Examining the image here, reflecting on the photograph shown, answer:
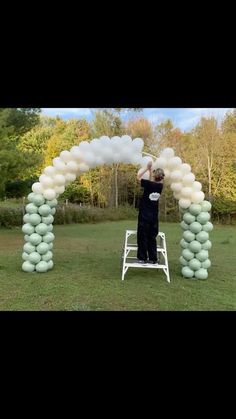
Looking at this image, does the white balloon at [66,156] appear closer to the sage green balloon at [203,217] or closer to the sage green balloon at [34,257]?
the sage green balloon at [34,257]

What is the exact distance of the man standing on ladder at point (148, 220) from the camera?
7371 mm

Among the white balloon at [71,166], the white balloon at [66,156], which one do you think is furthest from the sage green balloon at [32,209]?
the white balloon at [66,156]

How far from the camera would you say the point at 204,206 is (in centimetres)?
765

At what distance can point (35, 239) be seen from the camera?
7652 millimetres

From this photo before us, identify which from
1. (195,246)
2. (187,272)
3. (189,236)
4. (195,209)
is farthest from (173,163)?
(187,272)

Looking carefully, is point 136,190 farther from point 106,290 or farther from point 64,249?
point 106,290

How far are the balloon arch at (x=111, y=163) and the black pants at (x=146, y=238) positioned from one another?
23.1 inches

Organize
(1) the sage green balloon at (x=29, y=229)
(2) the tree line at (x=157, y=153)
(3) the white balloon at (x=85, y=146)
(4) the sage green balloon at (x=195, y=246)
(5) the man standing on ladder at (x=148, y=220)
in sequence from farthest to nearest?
(2) the tree line at (x=157, y=153) → (1) the sage green balloon at (x=29, y=229) → (3) the white balloon at (x=85, y=146) → (4) the sage green balloon at (x=195, y=246) → (5) the man standing on ladder at (x=148, y=220)

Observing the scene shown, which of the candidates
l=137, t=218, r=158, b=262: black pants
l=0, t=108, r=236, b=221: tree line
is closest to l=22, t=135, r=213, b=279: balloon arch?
l=137, t=218, r=158, b=262: black pants

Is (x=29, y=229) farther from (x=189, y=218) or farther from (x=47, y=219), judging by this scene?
(x=189, y=218)

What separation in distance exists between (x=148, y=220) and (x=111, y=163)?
3.86 feet

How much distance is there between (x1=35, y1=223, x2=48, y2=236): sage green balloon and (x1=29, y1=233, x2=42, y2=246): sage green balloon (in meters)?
0.07

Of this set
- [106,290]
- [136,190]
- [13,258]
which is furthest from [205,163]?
[106,290]

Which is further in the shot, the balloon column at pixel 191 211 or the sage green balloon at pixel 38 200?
the sage green balloon at pixel 38 200
